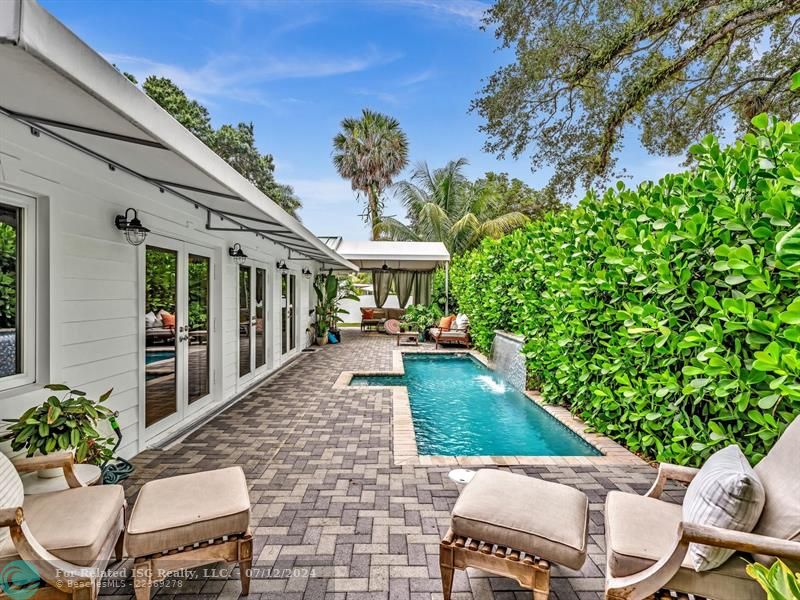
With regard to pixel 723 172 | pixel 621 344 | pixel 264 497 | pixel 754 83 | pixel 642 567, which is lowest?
pixel 264 497

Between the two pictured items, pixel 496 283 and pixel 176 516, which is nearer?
pixel 176 516

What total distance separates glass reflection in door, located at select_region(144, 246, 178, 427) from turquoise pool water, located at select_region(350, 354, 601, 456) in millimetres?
3128

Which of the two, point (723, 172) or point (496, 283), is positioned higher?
point (723, 172)

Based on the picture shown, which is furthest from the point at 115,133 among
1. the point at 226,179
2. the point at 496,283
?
the point at 496,283

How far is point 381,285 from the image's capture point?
20.2 meters

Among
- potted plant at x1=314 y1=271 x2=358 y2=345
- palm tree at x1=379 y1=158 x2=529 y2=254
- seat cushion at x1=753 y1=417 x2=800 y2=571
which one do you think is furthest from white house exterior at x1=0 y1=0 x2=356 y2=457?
palm tree at x1=379 y1=158 x2=529 y2=254

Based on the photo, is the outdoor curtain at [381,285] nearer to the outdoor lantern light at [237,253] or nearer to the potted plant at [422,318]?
the potted plant at [422,318]

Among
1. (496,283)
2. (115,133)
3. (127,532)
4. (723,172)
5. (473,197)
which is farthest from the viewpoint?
(473,197)

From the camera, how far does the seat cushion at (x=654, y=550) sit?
6.21ft

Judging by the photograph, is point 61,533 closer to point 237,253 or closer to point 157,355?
point 157,355

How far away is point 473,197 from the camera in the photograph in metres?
22.5

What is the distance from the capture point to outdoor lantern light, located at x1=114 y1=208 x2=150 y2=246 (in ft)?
13.4

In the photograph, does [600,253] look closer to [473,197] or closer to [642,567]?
[642,567]

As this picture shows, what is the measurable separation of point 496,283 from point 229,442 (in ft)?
21.4
